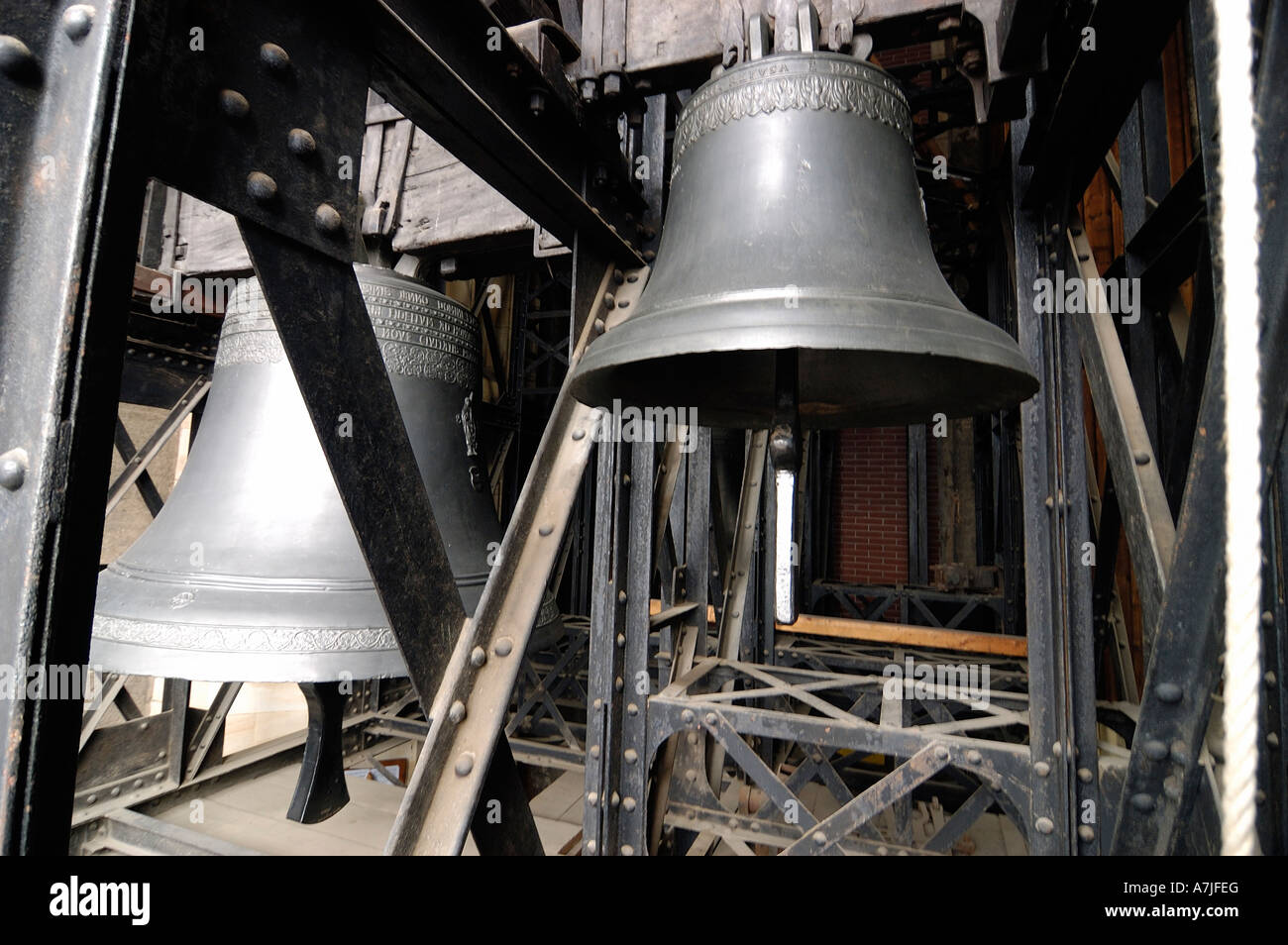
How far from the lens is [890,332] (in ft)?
2.99

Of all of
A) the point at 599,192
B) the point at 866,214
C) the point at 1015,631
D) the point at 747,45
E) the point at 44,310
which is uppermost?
the point at 747,45

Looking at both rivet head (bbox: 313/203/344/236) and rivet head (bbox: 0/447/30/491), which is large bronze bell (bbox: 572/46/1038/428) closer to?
rivet head (bbox: 313/203/344/236)

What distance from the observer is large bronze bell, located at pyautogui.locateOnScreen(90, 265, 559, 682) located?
46.8 inches

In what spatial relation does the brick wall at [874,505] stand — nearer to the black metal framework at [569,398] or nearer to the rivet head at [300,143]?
the black metal framework at [569,398]

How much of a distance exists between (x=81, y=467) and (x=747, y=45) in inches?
51.6

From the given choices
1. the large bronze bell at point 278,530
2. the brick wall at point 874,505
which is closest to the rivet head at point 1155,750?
the large bronze bell at point 278,530

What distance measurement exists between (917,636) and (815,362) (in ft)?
9.24
